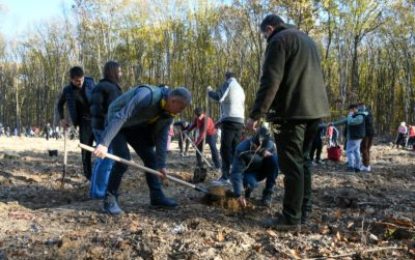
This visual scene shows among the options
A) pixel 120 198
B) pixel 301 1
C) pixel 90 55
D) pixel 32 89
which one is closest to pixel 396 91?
pixel 301 1

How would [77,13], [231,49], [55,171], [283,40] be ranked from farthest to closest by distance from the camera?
[231,49] < [77,13] < [55,171] < [283,40]

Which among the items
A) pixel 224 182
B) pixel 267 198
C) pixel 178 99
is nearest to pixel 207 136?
pixel 224 182

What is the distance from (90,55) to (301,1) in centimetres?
3175

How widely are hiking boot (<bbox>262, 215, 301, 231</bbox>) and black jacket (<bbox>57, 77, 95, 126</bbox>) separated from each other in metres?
4.11

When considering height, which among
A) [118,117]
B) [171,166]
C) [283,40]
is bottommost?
[171,166]

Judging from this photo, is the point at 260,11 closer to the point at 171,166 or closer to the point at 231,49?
the point at 231,49

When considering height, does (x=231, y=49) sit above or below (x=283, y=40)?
above

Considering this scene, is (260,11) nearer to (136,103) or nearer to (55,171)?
(55,171)

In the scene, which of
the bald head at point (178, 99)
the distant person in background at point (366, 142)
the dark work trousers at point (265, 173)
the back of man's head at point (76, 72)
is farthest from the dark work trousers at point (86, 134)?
the distant person in background at point (366, 142)

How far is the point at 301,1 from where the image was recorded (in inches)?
1105

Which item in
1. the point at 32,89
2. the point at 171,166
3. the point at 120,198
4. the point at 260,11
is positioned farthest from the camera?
the point at 32,89

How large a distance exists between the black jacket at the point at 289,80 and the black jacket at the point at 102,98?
2830 millimetres

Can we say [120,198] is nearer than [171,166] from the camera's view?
Yes

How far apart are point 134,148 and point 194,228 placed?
1560 millimetres
